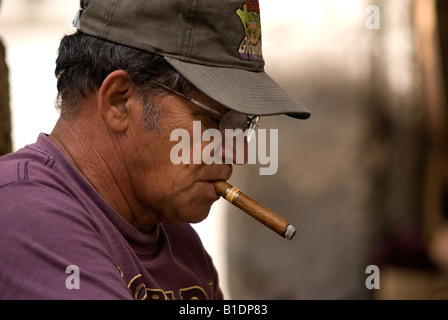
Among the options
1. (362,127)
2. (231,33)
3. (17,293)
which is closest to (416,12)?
(362,127)

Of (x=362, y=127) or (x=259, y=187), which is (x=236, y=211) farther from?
(x=362, y=127)

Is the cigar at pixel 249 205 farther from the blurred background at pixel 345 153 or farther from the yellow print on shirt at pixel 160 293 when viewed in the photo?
the blurred background at pixel 345 153

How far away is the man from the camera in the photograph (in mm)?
2234

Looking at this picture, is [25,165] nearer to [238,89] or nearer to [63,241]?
[63,241]

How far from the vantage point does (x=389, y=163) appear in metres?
5.30

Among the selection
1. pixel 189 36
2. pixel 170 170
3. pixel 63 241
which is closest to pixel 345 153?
pixel 170 170

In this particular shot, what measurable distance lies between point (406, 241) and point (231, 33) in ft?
11.8

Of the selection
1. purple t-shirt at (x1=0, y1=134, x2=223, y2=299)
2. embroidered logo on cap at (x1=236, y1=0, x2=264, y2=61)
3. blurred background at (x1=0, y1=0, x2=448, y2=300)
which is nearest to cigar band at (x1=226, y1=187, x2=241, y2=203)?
purple t-shirt at (x1=0, y1=134, x2=223, y2=299)

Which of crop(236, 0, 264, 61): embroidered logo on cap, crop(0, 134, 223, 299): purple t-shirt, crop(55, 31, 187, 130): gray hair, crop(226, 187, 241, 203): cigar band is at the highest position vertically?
crop(236, 0, 264, 61): embroidered logo on cap

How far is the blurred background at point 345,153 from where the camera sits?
16.6ft

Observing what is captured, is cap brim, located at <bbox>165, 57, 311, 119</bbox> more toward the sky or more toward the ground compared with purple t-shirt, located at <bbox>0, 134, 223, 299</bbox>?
more toward the sky

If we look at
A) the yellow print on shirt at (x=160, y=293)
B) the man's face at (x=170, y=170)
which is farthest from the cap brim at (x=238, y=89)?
the yellow print on shirt at (x=160, y=293)

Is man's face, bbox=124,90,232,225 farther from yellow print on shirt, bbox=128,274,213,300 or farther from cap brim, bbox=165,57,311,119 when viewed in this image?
yellow print on shirt, bbox=128,274,213,300
